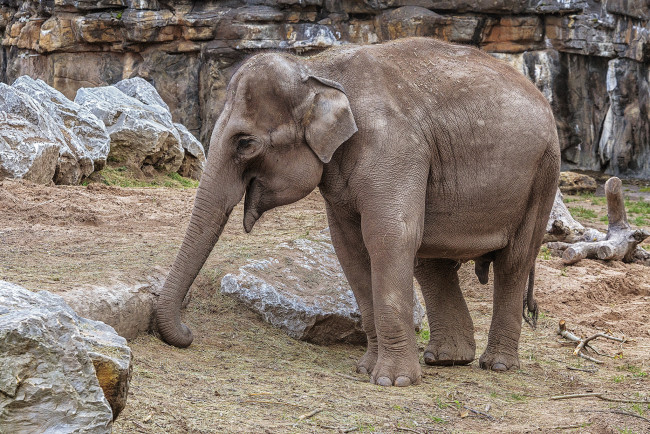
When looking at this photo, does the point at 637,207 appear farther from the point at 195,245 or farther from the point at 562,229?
the point at 195,245

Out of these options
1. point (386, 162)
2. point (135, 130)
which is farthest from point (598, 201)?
point (386, 162)

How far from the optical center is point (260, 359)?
18.6ft

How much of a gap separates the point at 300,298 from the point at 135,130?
816cm

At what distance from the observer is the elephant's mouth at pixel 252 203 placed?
18.2ft

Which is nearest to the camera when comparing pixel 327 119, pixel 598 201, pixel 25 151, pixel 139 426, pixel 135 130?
pixel 139 426

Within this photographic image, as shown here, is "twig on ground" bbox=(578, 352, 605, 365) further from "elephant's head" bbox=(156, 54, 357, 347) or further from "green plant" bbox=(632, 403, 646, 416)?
"elephant's head" bbox=(156, 54, 357, 347)

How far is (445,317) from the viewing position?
21.1ft

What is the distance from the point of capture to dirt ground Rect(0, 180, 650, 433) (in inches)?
169

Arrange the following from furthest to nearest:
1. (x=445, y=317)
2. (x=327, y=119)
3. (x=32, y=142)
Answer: (x=32, y=142)
(x=445, y=317)
(x=327, y=119)

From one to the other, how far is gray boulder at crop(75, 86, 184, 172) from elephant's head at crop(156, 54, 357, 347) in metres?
8.70

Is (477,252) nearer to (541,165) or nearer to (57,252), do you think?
(541,165)

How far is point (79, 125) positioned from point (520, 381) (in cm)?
898

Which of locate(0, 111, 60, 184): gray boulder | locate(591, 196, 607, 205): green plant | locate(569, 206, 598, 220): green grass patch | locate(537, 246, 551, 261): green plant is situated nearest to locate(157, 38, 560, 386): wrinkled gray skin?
locate(537, 246, 551, 261): green plant

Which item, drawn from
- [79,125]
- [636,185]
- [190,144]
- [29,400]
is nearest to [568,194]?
[636,185]
